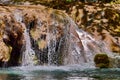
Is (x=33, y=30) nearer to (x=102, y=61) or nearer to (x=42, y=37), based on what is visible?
(x=42, y=37)

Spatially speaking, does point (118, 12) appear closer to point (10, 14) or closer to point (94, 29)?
A: point (94, 29)

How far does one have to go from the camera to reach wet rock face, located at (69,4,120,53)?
1970 centimetres

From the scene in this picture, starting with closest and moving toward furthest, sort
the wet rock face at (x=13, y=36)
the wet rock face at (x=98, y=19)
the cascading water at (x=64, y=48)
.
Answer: the wet rock face at (x=13, y=36), the cascading water at (x=64, y=48), the wet rock face at (x=98, y=19)

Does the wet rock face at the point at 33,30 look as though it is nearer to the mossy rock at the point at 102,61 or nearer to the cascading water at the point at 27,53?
the cascading water at the point at 27,53

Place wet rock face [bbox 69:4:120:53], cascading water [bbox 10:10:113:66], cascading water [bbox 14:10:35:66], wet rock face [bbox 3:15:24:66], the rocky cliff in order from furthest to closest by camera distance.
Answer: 1. wet rock face [bbox 69:4:120:53]
2. cascading water [bbox 10:10:113:66]
3. cascading water [bbox 14:10:35:66]
4. the rocky cliff
5. wet rock face [bbox 3:15:24:66]

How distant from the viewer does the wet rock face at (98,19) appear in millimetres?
19703

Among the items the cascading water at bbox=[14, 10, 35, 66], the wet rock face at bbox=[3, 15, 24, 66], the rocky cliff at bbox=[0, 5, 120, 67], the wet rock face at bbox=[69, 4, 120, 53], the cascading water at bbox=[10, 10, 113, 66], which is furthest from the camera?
the wet rock face at bbox=[69, 4, 120, 53]

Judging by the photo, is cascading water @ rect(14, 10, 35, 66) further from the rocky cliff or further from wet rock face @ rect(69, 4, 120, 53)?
wet rock face @ rect(69, 4, 120, 53)

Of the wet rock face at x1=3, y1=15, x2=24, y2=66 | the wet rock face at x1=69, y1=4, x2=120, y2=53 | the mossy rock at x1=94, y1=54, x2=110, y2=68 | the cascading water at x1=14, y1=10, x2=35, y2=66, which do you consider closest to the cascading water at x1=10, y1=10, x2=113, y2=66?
the cascading water at x1=14, y1=10, x2=35, y2=66

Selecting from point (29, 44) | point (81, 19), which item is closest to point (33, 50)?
point (29, 44)

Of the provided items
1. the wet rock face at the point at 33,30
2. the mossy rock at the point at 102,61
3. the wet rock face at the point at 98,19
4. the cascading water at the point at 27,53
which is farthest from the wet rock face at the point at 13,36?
the wet rock face at the point at 98,19

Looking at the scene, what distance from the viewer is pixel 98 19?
21172mm

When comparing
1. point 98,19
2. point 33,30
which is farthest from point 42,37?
point 98,19

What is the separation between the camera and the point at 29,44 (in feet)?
51.1
